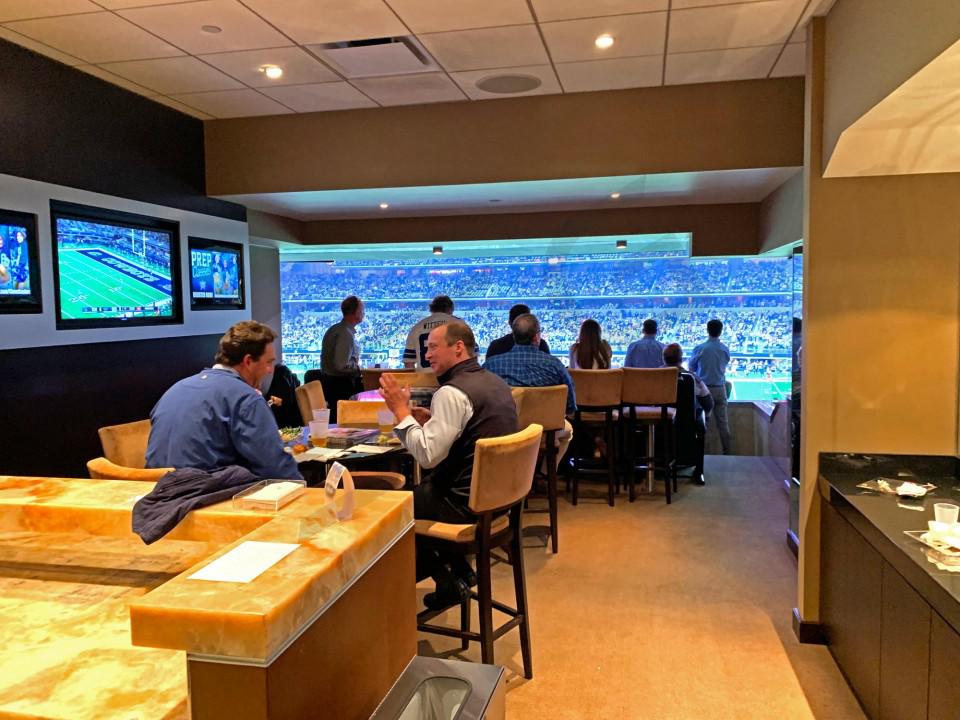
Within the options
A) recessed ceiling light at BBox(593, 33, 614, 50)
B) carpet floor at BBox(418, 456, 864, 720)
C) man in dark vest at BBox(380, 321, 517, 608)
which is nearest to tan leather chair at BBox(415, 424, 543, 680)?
man in dark vest at BBox(380, 321, 517, 608)

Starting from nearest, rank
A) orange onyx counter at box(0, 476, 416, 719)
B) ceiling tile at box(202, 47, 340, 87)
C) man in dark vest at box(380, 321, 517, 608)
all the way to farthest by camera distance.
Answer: orange onyx counter at box(0, 476, 416, 719) → man in dark vest at box(380, 321, 517, 608) → ceiling tile at box(202, 47, 340, 87)

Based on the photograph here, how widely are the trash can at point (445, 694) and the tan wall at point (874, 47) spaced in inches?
79.8

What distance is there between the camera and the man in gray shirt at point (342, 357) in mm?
6742

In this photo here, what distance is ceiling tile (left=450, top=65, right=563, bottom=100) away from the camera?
4316 mm

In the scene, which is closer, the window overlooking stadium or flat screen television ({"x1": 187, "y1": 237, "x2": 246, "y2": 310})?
flat screen television ({"x1": 187, "y1": 237, "x2": 246, "y2": 310})

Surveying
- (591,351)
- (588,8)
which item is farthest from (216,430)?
(591,351)

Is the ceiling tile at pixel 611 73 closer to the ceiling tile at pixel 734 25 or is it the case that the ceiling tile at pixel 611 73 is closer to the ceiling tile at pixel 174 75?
the ceiling tile at pixel 734 25

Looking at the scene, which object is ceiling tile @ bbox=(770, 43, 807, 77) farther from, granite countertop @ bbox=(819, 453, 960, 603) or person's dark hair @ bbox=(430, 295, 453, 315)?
person's dark hair @ bbox=(430, 295, 453, 315)

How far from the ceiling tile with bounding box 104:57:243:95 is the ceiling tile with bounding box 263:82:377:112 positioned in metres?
0.33

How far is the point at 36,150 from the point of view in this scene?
4055 mm

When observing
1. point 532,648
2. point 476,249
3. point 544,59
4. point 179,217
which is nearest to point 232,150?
point 179,217

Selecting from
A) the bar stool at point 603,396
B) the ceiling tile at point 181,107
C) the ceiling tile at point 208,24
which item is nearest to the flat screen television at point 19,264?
the ceiling tile at point 208,24

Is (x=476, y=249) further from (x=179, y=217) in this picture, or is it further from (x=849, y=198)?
(x=849, y=198)

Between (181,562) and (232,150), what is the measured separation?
4.45 meters
